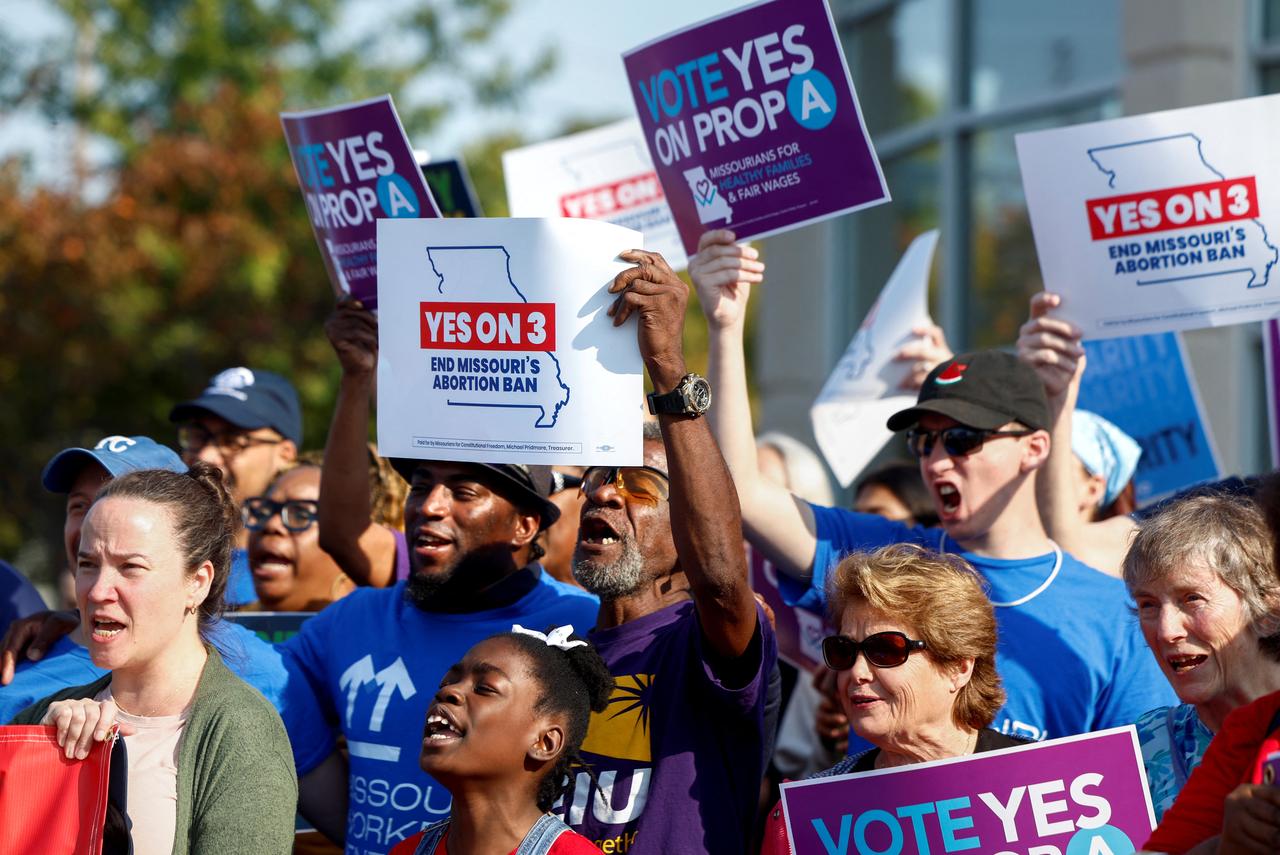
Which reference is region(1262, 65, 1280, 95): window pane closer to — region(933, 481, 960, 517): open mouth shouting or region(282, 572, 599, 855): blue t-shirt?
region(933, 481, 960, 517): open mouth shouting

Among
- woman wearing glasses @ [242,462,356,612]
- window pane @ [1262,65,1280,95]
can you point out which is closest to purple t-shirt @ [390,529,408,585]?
woman wearing glasses @ [242,462,356,612]

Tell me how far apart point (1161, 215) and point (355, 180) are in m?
2.24

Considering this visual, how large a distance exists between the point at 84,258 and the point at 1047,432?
42.2 feet

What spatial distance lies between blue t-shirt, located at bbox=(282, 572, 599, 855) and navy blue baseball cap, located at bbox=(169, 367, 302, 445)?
1.48 meters

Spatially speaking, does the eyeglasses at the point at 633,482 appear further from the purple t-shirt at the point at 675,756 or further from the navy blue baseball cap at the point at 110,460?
the navy blue baseball cap at the point at 110,460

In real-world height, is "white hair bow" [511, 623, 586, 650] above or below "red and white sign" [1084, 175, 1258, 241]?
below

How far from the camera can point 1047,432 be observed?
4.23 meters

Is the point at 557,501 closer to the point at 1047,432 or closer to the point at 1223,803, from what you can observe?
the point at 1047,432

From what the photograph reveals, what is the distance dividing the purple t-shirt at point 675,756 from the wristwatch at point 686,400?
51 centimetres

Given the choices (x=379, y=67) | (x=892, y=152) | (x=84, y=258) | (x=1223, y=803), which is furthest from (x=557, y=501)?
(x=379, y=67)

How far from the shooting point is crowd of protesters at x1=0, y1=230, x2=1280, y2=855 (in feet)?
10.5

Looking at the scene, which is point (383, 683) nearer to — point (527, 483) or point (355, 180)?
point (527, 483)

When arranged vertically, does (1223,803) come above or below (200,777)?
below

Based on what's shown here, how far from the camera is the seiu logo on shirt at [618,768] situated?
133 inches
